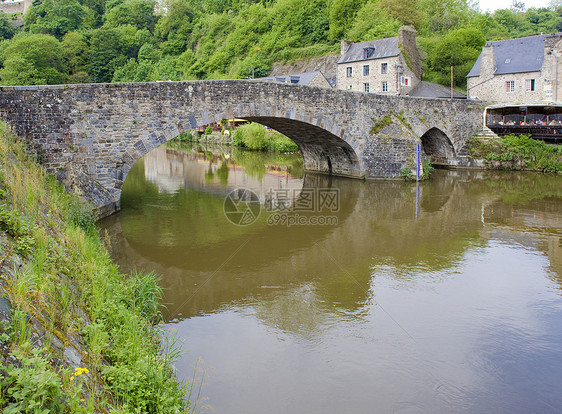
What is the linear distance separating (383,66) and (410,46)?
317 cm

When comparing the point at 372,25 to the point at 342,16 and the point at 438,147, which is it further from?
the point at 438,147

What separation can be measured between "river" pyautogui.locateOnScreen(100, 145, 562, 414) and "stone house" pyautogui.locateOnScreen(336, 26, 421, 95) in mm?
17003

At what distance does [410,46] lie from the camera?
1270 inches

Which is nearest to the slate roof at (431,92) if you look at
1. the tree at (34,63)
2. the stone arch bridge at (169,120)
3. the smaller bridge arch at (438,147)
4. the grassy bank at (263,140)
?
the grassy bank at (263,140)

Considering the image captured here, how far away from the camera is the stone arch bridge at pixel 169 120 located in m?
11.4

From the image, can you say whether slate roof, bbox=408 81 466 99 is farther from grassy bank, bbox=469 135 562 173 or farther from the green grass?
grassy bank, bbox=469 135 562 173

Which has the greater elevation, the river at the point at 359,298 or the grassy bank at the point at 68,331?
the grassy bank at the point at 68,331

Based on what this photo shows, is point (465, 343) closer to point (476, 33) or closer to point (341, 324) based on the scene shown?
point (341, 324)

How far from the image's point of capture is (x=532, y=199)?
1486 cm

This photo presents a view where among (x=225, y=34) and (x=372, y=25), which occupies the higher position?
(x=225, y=34)

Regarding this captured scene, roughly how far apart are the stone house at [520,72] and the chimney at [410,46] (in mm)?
4916

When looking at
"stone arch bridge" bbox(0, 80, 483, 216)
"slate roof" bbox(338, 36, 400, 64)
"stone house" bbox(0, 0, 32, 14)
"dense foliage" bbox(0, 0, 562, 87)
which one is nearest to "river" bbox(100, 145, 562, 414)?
"stone arch bridge" bbox(0, 80, 483, 216)

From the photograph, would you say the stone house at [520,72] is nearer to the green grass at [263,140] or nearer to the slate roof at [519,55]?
the slate roof at [519,55]

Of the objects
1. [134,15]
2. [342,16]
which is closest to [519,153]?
[342,16]
